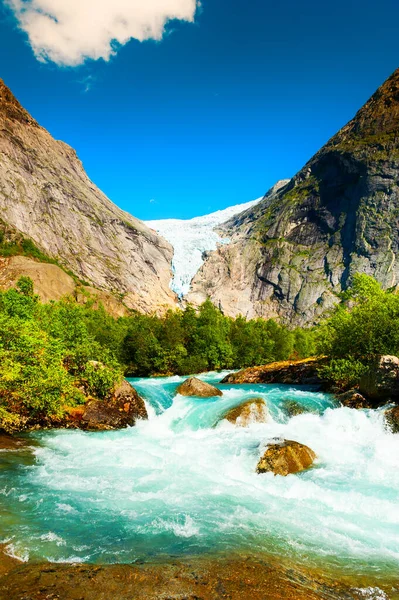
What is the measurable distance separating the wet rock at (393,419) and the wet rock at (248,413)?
6534 millimetres

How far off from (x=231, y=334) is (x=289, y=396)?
3968 centimetres

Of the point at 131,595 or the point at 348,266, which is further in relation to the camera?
the point at 348,266

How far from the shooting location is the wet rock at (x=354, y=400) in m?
25.5

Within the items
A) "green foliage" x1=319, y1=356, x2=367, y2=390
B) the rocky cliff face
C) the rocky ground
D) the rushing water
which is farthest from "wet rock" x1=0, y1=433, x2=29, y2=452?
the rocky cliff face

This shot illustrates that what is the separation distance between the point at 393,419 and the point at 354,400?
557 centimetres

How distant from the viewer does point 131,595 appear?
20.8ft

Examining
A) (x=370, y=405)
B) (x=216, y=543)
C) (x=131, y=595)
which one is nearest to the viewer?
(x=131, y=595)

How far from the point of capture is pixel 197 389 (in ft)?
100

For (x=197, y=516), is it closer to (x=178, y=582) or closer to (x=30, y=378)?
(x=178, y=582)

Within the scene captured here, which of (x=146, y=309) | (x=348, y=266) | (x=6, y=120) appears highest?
(x=6, y=120)

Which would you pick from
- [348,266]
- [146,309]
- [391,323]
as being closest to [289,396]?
[391,323]

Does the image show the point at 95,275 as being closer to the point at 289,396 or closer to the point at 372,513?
the point at 289,396

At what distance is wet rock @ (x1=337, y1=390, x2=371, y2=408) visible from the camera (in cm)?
2555

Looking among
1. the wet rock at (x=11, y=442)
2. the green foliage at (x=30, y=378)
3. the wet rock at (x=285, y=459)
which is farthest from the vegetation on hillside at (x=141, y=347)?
the wet rock at (x=285, y=459)
